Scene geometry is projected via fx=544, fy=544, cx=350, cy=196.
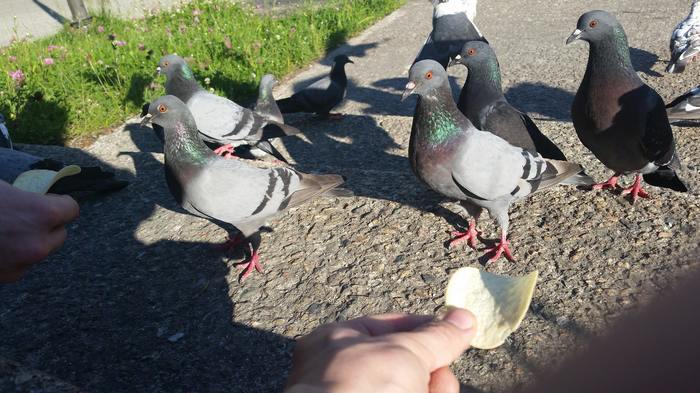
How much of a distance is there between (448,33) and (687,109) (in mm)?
2273

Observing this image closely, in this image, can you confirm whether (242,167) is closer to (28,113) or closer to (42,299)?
(42,299)

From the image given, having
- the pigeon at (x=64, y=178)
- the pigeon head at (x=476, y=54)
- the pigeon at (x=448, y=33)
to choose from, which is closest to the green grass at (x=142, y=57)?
the pigeon at (x=64, y=178)

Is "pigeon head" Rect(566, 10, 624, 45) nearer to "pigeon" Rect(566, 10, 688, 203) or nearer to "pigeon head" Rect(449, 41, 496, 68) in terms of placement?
"pigeon" Rect(566, 10, 688, 203)

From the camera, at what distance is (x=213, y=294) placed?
3.10 m

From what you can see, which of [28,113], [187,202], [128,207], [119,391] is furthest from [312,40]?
[119,391]

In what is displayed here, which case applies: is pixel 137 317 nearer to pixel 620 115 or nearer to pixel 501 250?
pixel 501 250

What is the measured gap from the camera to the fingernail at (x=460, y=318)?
150 cm

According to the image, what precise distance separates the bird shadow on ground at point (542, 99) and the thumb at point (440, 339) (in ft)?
14.0

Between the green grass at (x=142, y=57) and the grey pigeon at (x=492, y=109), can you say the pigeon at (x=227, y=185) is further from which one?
the green grass at (x=142, y=57)

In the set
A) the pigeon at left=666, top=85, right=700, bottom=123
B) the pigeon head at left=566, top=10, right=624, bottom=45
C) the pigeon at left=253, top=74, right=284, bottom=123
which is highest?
the pigeon head at left=566, top=10, right=624, bottom=45

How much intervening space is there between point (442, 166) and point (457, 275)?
4.25ft

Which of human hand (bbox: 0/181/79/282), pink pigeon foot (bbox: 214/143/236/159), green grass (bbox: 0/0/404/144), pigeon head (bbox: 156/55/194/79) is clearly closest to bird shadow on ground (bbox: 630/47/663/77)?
green grass (bbox: 0/0/404/144)

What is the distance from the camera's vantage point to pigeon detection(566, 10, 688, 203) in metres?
3.22

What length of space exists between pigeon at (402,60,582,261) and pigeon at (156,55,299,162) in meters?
2.03
